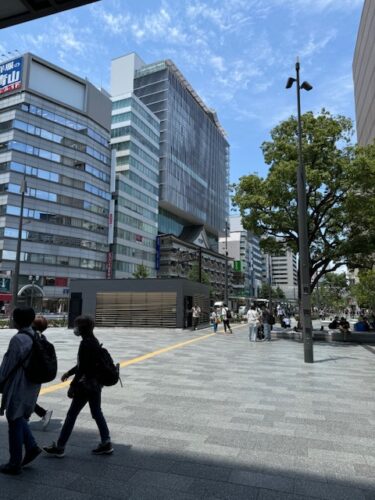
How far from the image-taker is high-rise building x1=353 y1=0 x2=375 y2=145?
156 ft

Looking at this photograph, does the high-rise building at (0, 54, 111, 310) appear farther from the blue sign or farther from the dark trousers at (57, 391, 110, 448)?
the dark trousers at (57, 391, 110, 448)

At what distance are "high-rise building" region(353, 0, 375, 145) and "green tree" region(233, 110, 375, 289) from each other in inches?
1182

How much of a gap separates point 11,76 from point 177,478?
217ft

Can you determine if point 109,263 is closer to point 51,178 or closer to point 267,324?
point 51,178

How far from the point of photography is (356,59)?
60562mm

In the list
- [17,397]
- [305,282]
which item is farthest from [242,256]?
[17,397]

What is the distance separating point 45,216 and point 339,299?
55.5 meters

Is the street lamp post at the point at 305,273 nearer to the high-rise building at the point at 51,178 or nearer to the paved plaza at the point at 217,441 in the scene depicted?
the paved plaza at the point at 217,441

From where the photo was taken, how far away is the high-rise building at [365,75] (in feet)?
156

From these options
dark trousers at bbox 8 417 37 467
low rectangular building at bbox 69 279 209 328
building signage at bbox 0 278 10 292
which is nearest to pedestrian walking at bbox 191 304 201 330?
low rectangular building at bbox 69 279 209 328

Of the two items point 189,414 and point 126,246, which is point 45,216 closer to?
point 126,246

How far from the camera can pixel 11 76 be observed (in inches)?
2293

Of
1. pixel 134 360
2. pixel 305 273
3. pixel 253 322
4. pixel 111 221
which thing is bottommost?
pixel 134 360

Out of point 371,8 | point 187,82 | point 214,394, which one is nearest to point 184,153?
point 187,82
